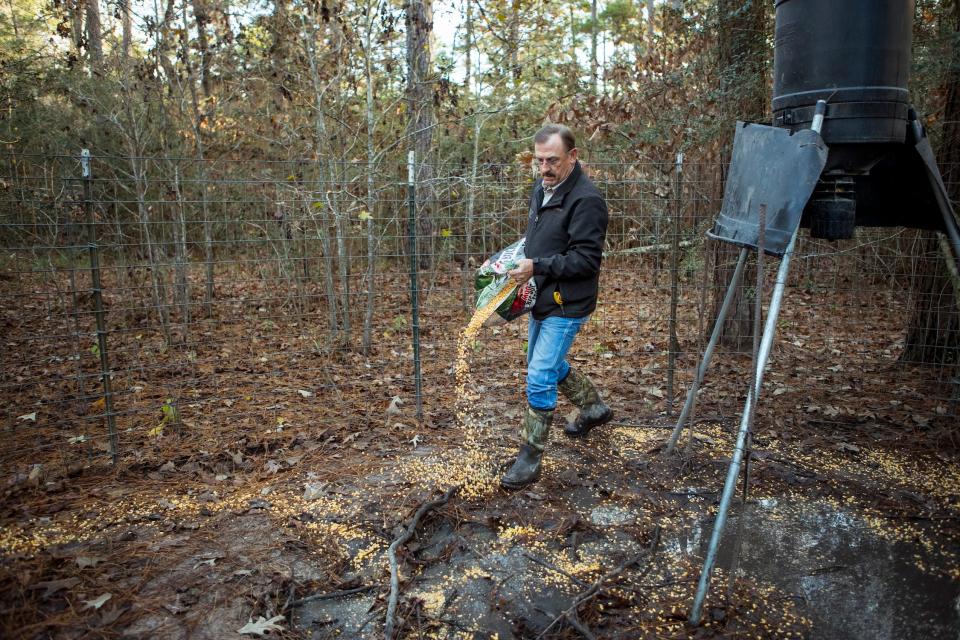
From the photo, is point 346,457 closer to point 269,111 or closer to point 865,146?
point 865,146

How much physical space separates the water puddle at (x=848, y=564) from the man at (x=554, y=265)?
109 cm

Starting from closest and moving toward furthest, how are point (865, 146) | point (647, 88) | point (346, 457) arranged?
point (865, 146)
point (346, 457)
point (647, 88)

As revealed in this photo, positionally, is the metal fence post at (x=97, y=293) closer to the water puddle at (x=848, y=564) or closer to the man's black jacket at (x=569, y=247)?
the man's black jacket at (x=569, y=247)

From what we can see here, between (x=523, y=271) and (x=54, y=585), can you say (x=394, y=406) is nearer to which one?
(x=523, y=271)

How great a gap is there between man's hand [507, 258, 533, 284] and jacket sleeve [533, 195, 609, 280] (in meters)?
0.04

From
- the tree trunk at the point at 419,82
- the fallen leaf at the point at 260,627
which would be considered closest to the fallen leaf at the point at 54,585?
A: the fallen leaf at the point at 260,627

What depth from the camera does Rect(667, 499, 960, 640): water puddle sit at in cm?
268

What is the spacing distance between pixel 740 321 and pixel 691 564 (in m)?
4.02

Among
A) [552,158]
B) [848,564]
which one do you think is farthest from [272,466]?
[848,564]

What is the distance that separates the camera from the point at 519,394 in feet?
18.9

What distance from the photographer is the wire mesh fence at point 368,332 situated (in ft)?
15.6

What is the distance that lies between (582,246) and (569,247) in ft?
0.35

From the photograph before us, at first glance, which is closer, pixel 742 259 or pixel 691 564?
pixel 691 564

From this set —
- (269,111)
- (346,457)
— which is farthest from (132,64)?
(346,457)
